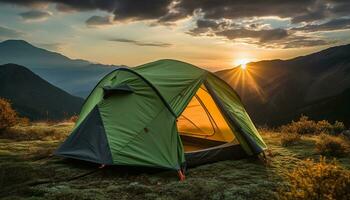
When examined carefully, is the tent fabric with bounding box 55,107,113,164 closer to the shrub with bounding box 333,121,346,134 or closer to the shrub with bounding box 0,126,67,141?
the shrub with bounding box 0,126,67,141

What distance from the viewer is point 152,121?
474 inches

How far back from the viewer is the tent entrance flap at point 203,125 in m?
15.7

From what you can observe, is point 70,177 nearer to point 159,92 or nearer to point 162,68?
point 159,92

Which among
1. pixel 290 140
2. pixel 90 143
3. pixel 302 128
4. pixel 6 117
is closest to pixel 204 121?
pixel 290 140

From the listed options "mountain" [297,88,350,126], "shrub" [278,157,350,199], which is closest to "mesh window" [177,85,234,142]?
"shrub" [278,157,350,199]

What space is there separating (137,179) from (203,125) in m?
6.94

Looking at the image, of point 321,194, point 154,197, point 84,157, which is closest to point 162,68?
point 84,157

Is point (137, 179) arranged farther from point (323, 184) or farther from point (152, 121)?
point (323, 184)

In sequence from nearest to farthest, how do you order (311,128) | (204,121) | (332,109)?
(204,121)
(311,128)
(332,109)

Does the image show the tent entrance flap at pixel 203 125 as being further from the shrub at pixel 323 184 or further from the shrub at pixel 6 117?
the shrub at pixel 6 117

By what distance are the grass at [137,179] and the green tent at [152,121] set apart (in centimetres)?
45

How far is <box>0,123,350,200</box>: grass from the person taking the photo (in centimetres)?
909

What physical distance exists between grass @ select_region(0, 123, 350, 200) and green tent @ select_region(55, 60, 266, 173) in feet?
1.47

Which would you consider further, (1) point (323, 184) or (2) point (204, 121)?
(2) point (204, 121)
